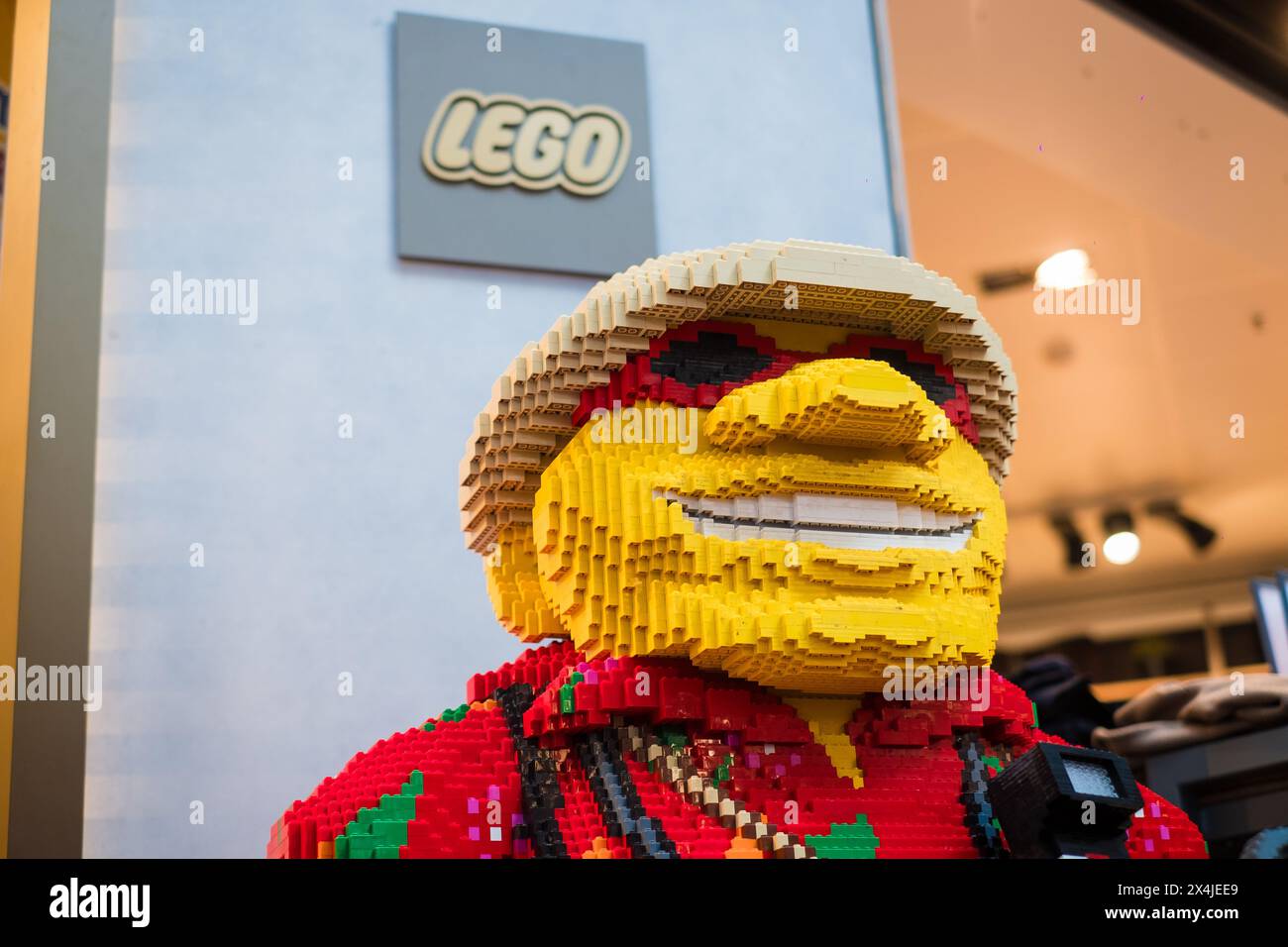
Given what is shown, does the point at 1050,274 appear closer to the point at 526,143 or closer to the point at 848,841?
the point at 526,143

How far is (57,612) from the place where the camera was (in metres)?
3.03

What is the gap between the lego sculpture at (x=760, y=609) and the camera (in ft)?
6.22

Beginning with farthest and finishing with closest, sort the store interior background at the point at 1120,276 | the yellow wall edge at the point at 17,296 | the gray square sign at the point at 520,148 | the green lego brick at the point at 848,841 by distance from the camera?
the store interior background at the point at 1120,276 → the gray square sign at the point at 520,148 → the yellow wall edge at the point at 17,296 → the green lego brick at the point at 848,841

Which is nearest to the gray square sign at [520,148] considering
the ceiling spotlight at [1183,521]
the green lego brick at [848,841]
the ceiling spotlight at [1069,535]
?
the green lego brick at [848,841]

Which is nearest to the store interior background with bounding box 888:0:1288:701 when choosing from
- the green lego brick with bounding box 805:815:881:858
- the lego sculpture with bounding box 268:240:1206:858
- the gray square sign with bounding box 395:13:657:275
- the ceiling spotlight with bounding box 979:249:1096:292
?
the ceiling spotlight with bounding box 979:249:1096:292

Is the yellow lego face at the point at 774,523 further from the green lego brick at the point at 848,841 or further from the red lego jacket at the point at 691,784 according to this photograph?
the green lego brick at the point at 848,841

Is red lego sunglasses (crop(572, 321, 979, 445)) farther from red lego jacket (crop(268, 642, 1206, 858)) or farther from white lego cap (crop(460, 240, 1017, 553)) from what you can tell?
red lego jacket (crop(268, 642, 1206, 858))

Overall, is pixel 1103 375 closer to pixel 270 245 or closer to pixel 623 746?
pixel 270 245

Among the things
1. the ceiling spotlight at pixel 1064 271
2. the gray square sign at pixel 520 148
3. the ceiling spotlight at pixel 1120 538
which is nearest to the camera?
the gray square sign at pixel 520 148

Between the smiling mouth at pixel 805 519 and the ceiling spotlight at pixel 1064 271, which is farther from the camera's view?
the ceiling spotlight at pixel 1064 271

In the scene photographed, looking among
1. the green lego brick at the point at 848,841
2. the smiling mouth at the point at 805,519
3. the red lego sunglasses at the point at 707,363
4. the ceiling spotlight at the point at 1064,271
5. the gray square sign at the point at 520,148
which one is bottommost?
the green lego brick at the point at 848,841

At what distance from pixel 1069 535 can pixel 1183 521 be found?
0.56 m

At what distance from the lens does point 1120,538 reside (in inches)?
300

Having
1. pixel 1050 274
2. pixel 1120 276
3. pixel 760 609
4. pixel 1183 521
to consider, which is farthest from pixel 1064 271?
pixel 760 609
